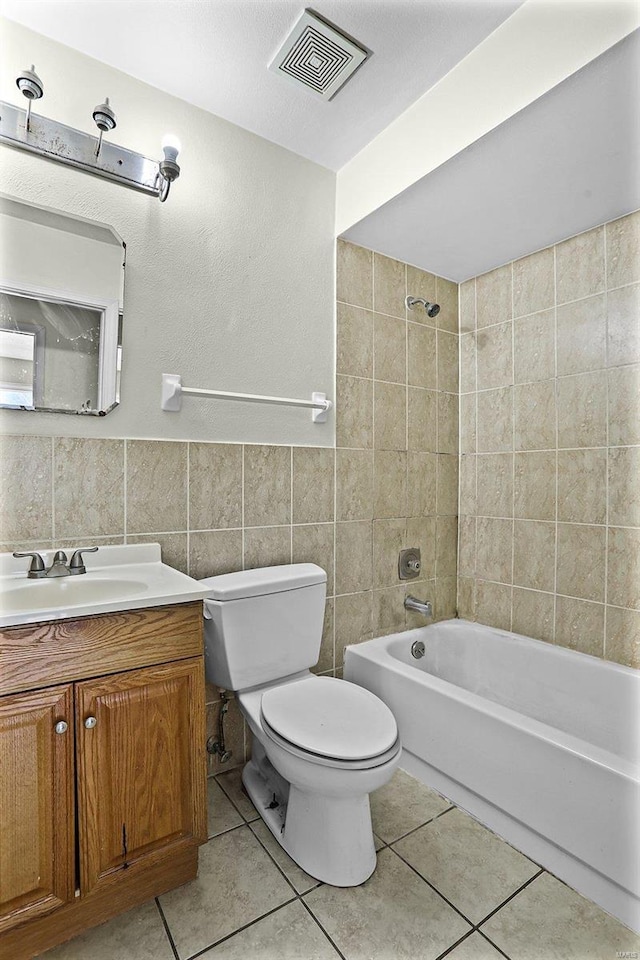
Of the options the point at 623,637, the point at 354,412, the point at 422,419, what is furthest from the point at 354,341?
the point at 623,637

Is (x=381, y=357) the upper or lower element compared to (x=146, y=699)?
upper

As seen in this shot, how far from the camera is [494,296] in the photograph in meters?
2.44

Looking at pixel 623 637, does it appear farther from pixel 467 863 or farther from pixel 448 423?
pixel 448 423

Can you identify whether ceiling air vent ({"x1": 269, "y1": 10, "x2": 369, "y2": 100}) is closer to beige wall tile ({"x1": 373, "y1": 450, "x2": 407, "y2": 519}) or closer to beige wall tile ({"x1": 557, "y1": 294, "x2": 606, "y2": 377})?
beige wall tile ({"x1": 557, "y1": 294, "x2": 606, "y2": 377})

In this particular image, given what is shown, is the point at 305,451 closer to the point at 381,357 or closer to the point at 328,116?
the point at 381,357

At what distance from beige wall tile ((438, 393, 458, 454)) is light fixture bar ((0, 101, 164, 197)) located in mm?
1579

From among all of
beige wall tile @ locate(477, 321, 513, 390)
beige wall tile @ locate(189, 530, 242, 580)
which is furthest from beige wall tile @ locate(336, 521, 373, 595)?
beige wall tile @ locate(477, 321, 513, 390)

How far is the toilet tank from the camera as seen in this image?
158 cm

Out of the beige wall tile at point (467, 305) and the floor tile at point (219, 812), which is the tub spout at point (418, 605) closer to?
the floor tile at point (219, 812)

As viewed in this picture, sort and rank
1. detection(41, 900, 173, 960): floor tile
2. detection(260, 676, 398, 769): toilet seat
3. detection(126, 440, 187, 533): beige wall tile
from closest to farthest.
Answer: detection(41, 900, 173, 960): floor tile < detection(260, 676, 398, 769): toilet seat < detection(126, 440, 187, 533): beige wall tile

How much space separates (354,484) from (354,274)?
93cm

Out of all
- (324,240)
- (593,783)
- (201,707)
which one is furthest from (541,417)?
(201,707)

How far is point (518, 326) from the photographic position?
7.63ft

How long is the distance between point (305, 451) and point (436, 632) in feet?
3.61
